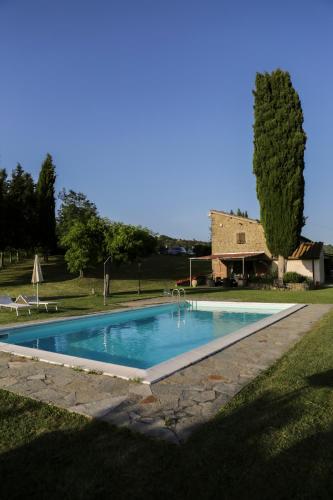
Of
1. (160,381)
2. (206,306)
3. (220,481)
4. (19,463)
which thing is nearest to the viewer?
(220,481)

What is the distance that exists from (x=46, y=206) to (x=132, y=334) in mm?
26435

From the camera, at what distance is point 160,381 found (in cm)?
505

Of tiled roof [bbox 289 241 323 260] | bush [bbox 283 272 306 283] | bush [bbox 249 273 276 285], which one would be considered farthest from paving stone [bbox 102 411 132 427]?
tiled roof [bbox 289 241 323 260]

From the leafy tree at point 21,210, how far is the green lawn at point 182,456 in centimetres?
2798

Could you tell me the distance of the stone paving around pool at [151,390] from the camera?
372cm

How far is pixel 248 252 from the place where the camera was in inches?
1220

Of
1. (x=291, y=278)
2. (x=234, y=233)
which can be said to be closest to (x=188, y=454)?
(x=291, y=278)

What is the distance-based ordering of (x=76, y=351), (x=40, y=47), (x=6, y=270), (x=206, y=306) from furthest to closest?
(x=6, y=270), (x=206, y=306), (x=40, y=47), (x=76, y=351)

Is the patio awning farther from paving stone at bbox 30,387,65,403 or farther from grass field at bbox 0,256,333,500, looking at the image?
grass field at bbox 0,256,333,500

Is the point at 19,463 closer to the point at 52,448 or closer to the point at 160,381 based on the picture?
the point at 52,448

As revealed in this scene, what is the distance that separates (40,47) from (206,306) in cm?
1262

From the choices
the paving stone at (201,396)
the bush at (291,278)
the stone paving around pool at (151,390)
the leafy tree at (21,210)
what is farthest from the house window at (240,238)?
the paving stone at (201,396)

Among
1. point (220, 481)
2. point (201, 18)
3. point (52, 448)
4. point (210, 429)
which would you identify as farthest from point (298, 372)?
point (201, 18)

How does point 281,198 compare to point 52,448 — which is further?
point 281,198
